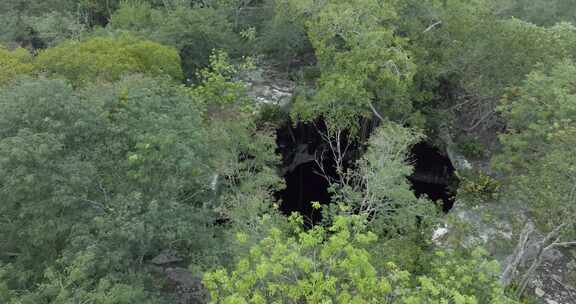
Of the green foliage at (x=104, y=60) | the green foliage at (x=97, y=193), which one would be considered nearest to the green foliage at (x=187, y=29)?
the green foliage at (x=104, y=60)

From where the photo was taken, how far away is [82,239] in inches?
435

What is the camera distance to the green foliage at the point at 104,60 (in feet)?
55.0

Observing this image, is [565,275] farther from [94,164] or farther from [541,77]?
[94,164]

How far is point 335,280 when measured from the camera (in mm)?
8812

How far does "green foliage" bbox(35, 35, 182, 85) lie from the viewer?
16.8 metres

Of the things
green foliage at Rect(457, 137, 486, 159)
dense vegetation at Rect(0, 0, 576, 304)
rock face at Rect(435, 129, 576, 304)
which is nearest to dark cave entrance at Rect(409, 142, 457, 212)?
dense vegetation at Rect(0, 0, 576, 304)

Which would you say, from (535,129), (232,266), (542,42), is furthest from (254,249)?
(542,42)

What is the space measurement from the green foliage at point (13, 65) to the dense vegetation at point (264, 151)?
89mm

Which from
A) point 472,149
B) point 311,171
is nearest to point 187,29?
point 311,171

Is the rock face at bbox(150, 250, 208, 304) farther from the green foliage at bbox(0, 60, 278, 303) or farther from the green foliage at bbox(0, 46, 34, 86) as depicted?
the green foliage at bbox(0, 46, 34, 86)

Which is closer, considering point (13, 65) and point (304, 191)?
point (13, 65)

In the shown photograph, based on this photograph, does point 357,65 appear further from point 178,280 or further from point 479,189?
point 178,280

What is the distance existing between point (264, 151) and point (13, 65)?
1006 cm

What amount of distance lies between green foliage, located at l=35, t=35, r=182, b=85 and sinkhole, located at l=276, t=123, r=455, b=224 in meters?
7.76
